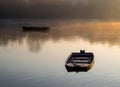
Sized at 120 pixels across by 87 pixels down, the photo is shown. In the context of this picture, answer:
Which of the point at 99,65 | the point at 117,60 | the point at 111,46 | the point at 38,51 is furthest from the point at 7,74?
the point at 111,46

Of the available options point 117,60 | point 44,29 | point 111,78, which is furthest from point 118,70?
point 44,29

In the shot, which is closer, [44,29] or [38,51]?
[38,51]

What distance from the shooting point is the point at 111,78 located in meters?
52.7

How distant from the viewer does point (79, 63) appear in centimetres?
5700

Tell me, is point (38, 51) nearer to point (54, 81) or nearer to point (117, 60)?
point (117, 60)

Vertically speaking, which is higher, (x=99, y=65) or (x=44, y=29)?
(x=44, y=29)

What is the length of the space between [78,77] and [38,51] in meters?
30.0

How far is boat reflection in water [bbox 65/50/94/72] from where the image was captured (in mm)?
52844

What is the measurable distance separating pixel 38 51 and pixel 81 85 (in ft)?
111

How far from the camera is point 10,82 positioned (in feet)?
166

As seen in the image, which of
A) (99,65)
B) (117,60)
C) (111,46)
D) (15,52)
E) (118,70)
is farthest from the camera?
(111,46)

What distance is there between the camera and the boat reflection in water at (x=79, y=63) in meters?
52.8

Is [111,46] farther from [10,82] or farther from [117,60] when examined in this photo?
[10,82]

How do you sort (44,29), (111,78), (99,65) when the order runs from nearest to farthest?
1. (111,78)
2. (99,65)
3. (44,29)
